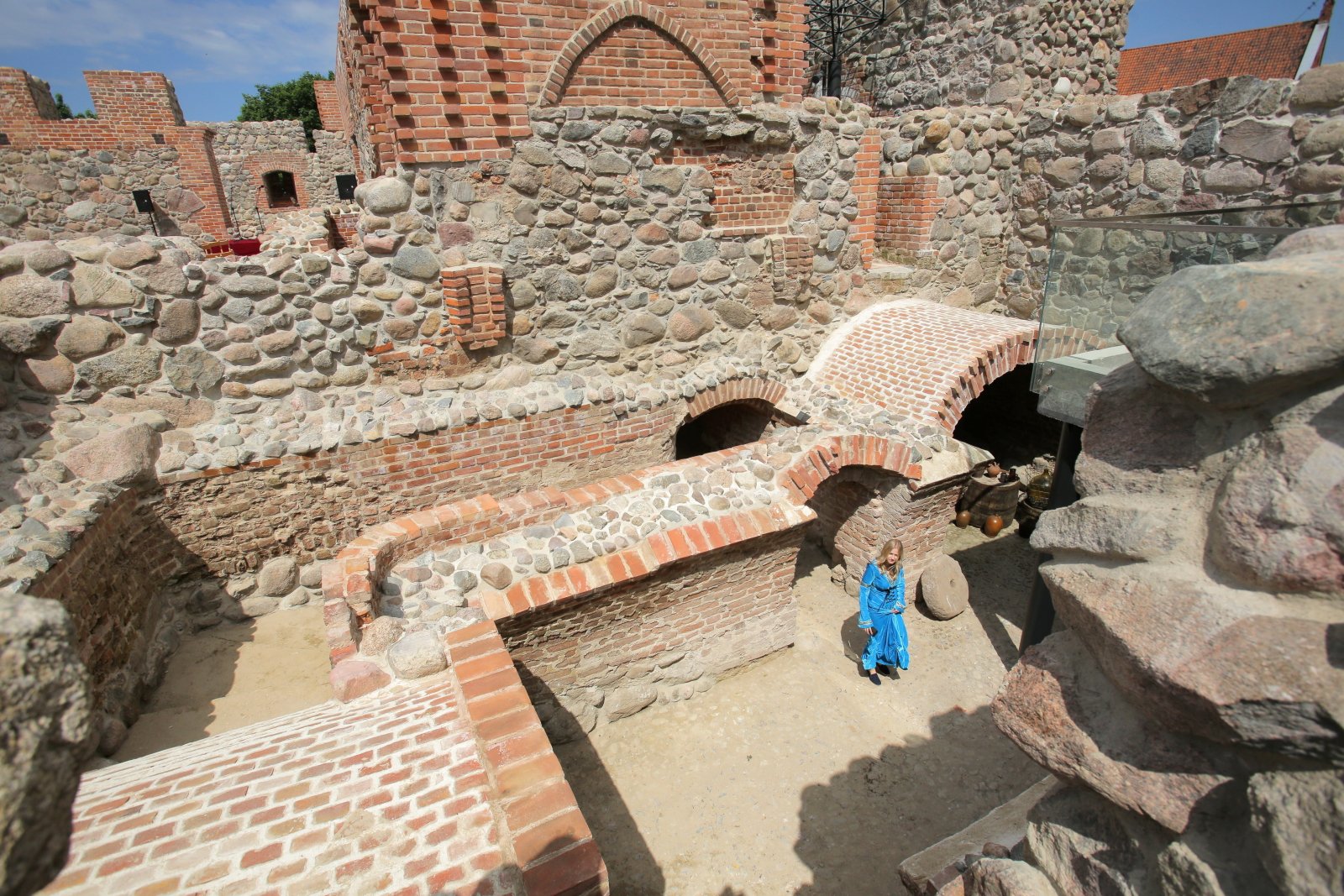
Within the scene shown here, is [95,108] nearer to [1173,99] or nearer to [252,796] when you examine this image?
[252,796]

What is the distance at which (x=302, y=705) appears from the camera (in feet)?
14.0

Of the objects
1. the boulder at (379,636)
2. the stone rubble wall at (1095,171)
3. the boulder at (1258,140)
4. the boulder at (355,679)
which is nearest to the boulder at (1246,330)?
the stone rubble wall at (1095,171)

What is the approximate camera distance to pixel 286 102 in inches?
1355

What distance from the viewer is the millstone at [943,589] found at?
6.20 metres

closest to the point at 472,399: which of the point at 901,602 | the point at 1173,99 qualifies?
the point at 901,602

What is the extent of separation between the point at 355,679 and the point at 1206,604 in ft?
11.4

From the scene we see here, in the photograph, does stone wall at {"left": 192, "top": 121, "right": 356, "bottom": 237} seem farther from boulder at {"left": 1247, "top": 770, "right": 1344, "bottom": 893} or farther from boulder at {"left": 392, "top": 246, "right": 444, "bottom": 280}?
boulder at {"left": 1247, "top": 770, "right": 1344, "bottom": 893}

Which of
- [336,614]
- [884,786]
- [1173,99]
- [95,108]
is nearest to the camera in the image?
[336,614]

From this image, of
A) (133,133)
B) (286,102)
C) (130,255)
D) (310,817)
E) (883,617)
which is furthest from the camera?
(286,102)

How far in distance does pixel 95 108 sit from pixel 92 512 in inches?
571

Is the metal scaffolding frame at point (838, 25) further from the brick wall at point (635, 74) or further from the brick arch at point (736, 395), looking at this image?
the brick arch at point (736, 395)

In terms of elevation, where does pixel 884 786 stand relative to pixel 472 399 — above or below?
below

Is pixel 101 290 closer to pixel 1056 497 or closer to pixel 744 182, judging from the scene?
pixel 744 182

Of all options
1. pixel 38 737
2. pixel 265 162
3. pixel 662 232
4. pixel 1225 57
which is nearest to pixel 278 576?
pixel 662 232
